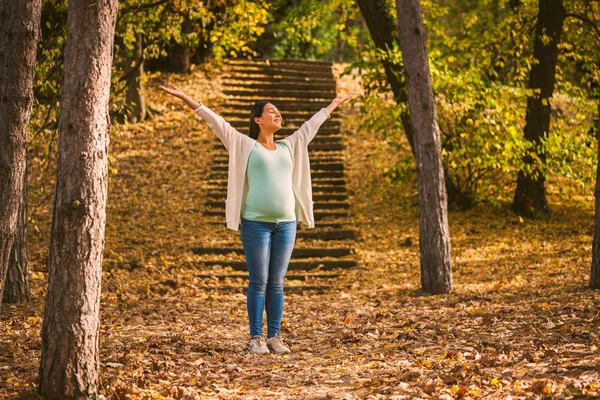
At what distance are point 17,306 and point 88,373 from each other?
444 cm

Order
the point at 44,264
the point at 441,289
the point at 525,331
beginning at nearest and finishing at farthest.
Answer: the point at 525,331
the point at 441,289
the point at 44,264

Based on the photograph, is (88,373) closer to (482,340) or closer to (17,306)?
(482,340)

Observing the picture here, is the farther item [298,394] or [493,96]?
[493,96]

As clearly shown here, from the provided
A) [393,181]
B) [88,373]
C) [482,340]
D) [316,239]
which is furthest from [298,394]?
[393,181]

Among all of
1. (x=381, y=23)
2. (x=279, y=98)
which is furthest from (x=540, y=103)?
(x=279, y=98)

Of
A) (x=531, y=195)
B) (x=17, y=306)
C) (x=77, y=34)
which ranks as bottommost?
(x=17, y=306)

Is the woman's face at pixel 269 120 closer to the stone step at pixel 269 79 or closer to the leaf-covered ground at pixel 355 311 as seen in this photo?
the leaf-covered ground at pixel 355 311

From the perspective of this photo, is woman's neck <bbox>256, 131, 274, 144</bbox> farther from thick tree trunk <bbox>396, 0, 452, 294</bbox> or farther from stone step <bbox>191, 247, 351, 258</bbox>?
stone step <bbox>191, 247, 351, 258</bbox>

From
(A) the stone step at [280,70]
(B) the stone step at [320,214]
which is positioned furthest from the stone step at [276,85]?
(B) the stone step at [320,214]

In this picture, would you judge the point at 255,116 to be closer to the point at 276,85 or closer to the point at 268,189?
the point at 268,189

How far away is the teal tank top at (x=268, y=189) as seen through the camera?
6.11 m

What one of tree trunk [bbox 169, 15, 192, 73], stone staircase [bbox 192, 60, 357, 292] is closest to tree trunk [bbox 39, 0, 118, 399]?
stone staircase [bbox 192, 60, 357, 292]

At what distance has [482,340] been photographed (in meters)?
6.48

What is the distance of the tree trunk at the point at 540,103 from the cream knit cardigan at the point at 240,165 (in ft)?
27.8
